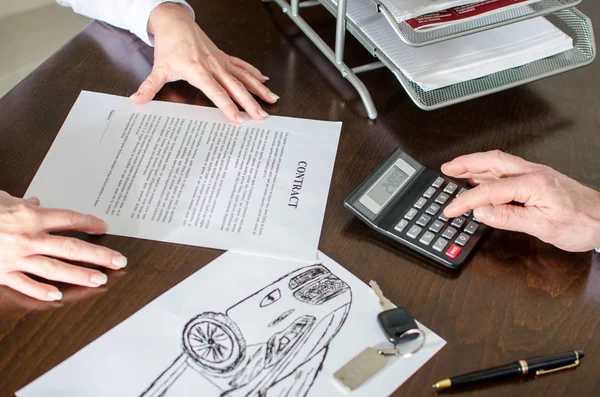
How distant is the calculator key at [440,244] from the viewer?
29.5 inches

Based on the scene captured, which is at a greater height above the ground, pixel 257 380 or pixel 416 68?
pixel 416 68

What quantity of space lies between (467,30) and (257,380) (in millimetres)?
587

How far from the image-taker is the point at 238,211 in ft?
2.61

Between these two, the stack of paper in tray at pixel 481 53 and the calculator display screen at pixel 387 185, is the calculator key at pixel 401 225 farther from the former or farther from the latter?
the stack of paper in tray at pixel 481 53

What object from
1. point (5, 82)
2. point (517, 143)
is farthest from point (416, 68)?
point (5, 82)

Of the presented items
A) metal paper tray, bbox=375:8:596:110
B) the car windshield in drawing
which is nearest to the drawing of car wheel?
the car windshield in drawing

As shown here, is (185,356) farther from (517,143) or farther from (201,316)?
(517,143)

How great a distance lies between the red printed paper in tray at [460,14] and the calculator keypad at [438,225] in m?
0.24

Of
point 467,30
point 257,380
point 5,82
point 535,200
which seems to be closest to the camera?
point 257,380

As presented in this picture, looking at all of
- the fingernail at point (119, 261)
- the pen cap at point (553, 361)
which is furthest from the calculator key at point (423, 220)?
the fingernail at point (119, 261)

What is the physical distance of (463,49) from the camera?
0.97 m

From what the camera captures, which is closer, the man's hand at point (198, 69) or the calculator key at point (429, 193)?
the calculator key at point (429, 193)

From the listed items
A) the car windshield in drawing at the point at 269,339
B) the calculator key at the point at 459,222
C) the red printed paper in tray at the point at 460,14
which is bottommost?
the car windshield in drawing at the point at 269,339

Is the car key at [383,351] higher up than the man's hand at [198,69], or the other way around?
the man's hand at [198,69]
